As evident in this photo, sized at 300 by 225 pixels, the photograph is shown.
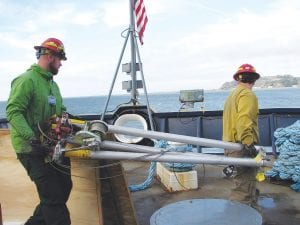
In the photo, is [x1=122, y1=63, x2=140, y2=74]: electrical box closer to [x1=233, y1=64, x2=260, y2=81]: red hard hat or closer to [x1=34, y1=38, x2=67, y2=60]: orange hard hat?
[x1=233, y1=64, x2=260, y2=81]: red hard hat

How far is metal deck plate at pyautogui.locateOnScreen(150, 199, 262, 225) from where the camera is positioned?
300cm

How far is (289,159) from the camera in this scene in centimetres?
621

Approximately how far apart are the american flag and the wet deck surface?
3.70 metres

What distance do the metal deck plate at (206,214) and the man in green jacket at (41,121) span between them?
0.99 meters

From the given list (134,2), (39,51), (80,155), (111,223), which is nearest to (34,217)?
(111,223)

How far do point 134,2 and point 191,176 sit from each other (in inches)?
190

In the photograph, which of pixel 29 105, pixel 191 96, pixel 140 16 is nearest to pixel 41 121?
pixel 29 105

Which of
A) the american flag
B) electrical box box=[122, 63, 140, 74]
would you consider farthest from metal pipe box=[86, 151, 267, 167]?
the american flag

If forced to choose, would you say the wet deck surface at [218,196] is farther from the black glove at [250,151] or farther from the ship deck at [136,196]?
the black glove at [250,151]

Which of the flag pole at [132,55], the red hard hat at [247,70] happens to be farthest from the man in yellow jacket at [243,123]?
the flag pole at [132,55]

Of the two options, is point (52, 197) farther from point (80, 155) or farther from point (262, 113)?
point (262, 113)

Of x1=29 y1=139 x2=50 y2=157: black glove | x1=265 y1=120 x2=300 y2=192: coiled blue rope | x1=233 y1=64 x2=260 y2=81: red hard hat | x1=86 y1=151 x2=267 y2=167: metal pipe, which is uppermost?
x1=233 y1=64 x2=260 y2=81: red hard hat

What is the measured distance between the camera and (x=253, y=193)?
4578 millimetres

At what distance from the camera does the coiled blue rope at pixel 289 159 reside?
6094mm
